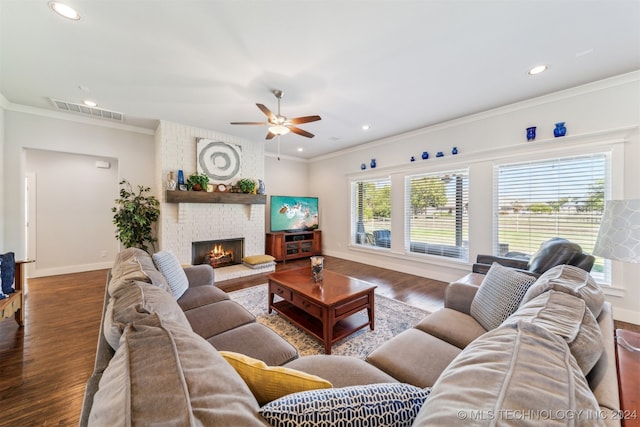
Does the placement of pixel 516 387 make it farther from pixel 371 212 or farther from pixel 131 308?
pixel 371 212

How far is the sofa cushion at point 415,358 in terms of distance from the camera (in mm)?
1138

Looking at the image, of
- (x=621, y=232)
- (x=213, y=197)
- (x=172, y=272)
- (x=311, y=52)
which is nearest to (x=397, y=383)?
(x=621, y=232)

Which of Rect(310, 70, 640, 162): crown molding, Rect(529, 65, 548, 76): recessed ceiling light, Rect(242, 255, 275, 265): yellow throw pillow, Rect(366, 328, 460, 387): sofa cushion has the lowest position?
Rect(242, 255, 275, 265): yellow throw pillow

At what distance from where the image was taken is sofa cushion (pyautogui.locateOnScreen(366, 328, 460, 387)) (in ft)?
3.73

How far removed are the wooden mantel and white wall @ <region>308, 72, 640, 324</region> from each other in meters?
2.12

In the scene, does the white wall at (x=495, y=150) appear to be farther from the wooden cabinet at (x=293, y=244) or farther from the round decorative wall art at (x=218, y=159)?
the round decorative wall art at (x=218, y=159)

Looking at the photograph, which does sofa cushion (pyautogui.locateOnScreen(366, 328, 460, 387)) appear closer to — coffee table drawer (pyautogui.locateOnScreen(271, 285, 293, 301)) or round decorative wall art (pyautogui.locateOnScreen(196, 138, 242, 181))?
coffee table drawer (pyautogui.locateOnScreen(271, 285, 293, 301))

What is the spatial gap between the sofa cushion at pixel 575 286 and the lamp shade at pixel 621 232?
0.94 ft

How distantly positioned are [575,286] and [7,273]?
4.32 m

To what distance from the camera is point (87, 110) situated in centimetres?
347

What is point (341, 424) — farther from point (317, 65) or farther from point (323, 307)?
point (317, 65)

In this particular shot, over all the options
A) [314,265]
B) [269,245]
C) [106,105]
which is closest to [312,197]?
[269,245]

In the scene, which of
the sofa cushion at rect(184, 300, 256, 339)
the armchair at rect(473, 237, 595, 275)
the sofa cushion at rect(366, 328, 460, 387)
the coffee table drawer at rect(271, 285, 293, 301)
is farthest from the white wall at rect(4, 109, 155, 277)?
the armchair at rect(473, 237, 595, 275)

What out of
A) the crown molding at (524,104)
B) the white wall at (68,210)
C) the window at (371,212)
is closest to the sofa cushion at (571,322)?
the crown molding at (524,104)
